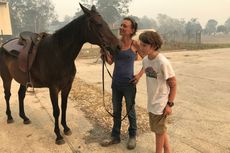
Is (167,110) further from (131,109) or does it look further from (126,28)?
(126,28)

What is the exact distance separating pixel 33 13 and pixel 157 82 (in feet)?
251

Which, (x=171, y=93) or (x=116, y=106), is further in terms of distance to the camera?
(x=116, y=106)

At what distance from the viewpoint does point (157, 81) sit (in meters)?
3.05

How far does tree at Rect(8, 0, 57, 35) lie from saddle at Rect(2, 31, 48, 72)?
65155mm

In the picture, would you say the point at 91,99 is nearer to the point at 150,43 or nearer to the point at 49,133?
the point at 49,133

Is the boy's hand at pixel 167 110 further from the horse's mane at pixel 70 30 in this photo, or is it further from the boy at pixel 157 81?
the horse's mane at pixel 70 30

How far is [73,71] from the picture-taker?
413 centimetres

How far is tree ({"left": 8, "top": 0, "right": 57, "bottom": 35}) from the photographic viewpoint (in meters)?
70.7

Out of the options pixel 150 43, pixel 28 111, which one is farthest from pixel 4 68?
pixel 150 43

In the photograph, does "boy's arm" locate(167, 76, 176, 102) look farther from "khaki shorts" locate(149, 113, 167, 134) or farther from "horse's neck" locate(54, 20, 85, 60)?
"horse's neck" locate(54, 20, 85, 60)

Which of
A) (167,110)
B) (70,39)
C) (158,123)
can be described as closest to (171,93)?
(167,110)

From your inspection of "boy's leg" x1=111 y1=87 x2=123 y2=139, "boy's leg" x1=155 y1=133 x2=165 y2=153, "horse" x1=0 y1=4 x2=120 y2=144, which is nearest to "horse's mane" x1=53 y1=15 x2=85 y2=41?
"horse" x1=0 y1=4 x2=120 y2=144

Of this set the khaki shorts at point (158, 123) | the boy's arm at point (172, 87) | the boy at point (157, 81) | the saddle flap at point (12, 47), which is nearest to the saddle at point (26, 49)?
the saddle flap at point (12, 47)

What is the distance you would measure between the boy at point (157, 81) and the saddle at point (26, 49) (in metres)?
2.00
